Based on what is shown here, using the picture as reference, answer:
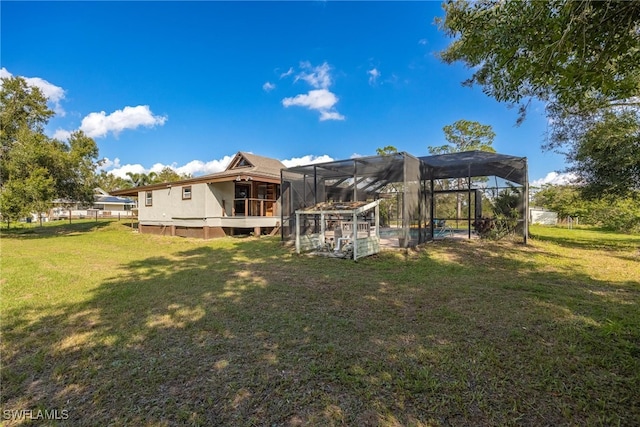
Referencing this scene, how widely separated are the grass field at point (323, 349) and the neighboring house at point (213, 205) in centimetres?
819

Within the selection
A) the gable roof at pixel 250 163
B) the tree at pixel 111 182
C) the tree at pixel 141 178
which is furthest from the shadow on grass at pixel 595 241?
the tree at pixel 111 182

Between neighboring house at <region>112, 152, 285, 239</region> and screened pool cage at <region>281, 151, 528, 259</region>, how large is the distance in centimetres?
323

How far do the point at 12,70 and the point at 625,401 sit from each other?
25331 mm

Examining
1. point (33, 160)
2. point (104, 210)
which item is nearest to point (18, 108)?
point (33, 160)

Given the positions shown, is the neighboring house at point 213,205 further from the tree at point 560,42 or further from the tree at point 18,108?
the tree at point 560,42

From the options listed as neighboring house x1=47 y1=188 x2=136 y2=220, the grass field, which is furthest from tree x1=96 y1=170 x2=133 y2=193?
the grass field

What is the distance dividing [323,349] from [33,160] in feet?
59.8

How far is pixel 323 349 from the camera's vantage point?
3.00 meters

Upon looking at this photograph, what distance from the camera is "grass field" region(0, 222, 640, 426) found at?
6.95 feet

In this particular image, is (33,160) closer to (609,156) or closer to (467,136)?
(609,156)

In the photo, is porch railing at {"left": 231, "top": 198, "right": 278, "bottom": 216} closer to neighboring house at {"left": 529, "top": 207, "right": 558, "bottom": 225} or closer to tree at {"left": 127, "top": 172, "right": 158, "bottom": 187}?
neighboring house at {"left": 529, "top": 207, "right": 558, "bottom": 225}

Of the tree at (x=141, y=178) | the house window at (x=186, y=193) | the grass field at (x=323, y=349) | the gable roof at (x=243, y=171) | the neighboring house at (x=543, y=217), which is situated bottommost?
the grass field at (x=323, y=349)

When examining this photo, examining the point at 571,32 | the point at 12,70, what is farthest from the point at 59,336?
the point at 12,70

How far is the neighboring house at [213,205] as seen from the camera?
46.7ft
